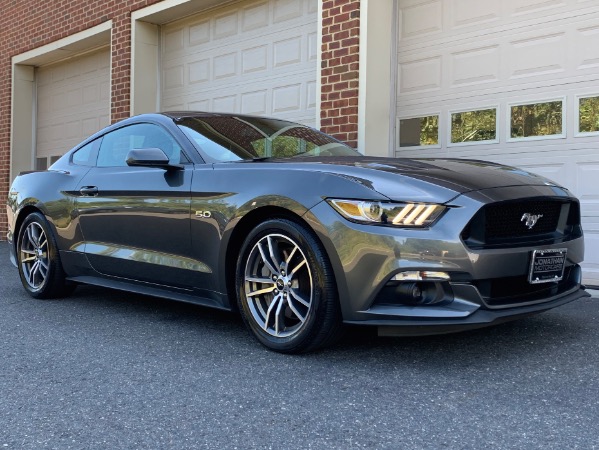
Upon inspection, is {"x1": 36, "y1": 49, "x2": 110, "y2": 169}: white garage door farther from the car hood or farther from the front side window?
the car hood

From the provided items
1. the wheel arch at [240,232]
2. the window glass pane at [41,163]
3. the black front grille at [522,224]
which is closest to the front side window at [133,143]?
the wheel arch at [240,232]

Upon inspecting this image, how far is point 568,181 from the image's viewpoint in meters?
6.03

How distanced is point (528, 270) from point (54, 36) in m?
10.6

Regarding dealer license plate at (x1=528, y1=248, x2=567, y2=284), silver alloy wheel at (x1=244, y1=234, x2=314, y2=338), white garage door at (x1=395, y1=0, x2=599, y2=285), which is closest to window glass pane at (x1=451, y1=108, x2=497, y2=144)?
white garage door at (x1=395, y1=0, x2=599, y2=285)

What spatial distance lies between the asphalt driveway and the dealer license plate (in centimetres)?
41

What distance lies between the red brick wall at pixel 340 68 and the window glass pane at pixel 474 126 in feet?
3.24

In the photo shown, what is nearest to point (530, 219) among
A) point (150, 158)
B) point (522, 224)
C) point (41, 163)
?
point (522, 224)

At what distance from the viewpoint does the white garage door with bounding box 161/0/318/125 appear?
8.19 m

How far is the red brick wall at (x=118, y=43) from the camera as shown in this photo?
707cm

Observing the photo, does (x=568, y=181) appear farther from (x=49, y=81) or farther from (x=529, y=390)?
(x=49, y=81)

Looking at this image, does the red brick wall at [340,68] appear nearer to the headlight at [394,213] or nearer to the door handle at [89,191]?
the door handle at [89,191]

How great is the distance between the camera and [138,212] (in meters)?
4.48

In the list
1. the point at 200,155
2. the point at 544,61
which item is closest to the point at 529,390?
the point at 200,155

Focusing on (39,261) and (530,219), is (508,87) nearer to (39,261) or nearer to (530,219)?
(530,219)
